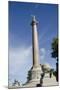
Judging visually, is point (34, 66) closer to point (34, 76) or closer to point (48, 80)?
point (34, 76)

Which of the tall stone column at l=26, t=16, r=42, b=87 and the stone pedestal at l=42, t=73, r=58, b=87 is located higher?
the tall stone column at l=26, t=16, r=42, b=87

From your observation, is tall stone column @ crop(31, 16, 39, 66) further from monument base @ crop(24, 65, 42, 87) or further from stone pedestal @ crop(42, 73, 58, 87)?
stone pedestal @ crop(42, 73, 58, 87)

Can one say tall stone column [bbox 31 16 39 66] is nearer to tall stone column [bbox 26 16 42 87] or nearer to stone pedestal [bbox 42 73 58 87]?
tall stone column [bbox 26 16 42 87]

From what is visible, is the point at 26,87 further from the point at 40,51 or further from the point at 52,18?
the point at 52,18

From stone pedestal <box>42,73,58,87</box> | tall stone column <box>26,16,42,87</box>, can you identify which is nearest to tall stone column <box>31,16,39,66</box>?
tall stone column <box>26,16,42,87</box>

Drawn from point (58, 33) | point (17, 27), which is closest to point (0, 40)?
point (17, 27)

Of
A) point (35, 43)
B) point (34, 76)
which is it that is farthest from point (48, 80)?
point (35, 43)

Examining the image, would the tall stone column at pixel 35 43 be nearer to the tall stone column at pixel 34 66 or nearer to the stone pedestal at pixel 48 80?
the tall stone column at pixel 34 66

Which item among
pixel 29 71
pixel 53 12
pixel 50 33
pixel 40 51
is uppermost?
pixel 53 12

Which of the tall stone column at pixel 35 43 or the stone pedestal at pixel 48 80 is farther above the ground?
the tall stone column at pixel 35 43

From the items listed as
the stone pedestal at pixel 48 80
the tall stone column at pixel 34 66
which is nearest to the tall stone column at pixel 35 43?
the tall stone column at pixel 34 66

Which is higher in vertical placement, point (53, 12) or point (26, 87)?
point (53, 12)

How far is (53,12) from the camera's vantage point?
288 centimetres

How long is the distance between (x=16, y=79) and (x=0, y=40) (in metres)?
0.39
